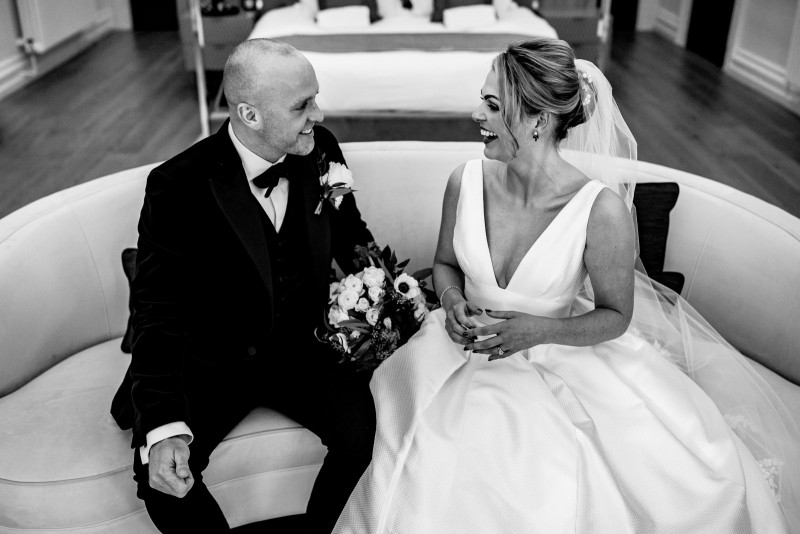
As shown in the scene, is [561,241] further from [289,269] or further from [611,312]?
[289,269]

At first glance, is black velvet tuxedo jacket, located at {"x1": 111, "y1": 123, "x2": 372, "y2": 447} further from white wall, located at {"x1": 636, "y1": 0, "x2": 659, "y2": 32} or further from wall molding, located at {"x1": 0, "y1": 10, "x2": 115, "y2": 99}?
white wall, located at {"x1": 636, "y1": 0, "x2": 659, "y2": 32}

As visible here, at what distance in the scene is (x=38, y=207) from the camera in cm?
234

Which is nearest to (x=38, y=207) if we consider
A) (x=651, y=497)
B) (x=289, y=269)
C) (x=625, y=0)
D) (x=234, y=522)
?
(x=289, y=269)

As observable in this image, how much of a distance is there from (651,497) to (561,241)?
64 cm

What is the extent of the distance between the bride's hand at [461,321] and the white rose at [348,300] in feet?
0.85

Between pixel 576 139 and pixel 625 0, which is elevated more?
pixel 576 139

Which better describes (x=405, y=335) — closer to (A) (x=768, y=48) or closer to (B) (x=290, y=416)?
(B) (x=290, y=416)

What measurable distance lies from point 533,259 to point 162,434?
0.98 m

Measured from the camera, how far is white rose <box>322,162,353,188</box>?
2.11 metres

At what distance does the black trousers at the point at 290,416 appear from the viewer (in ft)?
5.90

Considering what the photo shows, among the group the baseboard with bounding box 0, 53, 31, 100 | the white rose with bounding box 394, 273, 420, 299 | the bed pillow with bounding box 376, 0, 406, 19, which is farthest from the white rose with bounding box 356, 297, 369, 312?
the baseboard with bounding box 0, 53, 31, 100

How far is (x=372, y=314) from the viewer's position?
81.3 inches

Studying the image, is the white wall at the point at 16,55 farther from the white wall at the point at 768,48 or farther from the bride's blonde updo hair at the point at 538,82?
the white wall at the point at 768,48

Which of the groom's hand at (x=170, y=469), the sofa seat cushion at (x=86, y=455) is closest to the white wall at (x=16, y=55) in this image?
the sofa seat cushion at (x=86, y=455)
